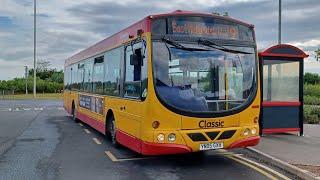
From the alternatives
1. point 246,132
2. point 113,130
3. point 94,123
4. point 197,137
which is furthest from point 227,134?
point 94,123

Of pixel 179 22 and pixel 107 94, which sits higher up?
pixel 179 22

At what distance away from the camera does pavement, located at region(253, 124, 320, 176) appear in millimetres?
10133

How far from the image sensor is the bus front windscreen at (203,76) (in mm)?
9703

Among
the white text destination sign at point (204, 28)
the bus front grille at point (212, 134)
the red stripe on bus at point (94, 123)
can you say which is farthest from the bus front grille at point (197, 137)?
the red stripe on bus at point (94, 123)

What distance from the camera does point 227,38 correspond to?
1037cm

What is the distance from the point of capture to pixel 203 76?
9992 mm

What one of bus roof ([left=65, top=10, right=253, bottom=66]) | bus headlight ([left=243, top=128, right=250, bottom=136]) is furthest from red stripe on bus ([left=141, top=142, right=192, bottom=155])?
bus roof ([left=65, top=10, right=253, bottom=66])

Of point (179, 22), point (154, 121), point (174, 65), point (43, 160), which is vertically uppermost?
point (179, 22)

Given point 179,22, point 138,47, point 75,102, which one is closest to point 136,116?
point 138,47

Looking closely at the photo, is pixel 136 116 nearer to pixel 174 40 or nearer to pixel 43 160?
pixel 174 40

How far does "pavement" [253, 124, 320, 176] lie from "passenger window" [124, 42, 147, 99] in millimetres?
3375

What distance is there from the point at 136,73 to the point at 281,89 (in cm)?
613

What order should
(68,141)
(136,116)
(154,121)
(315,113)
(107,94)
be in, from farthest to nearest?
(315,113) → (68,141) → (107,94) → (136,116) → (154,121)

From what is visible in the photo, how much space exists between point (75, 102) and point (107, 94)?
7.76m
